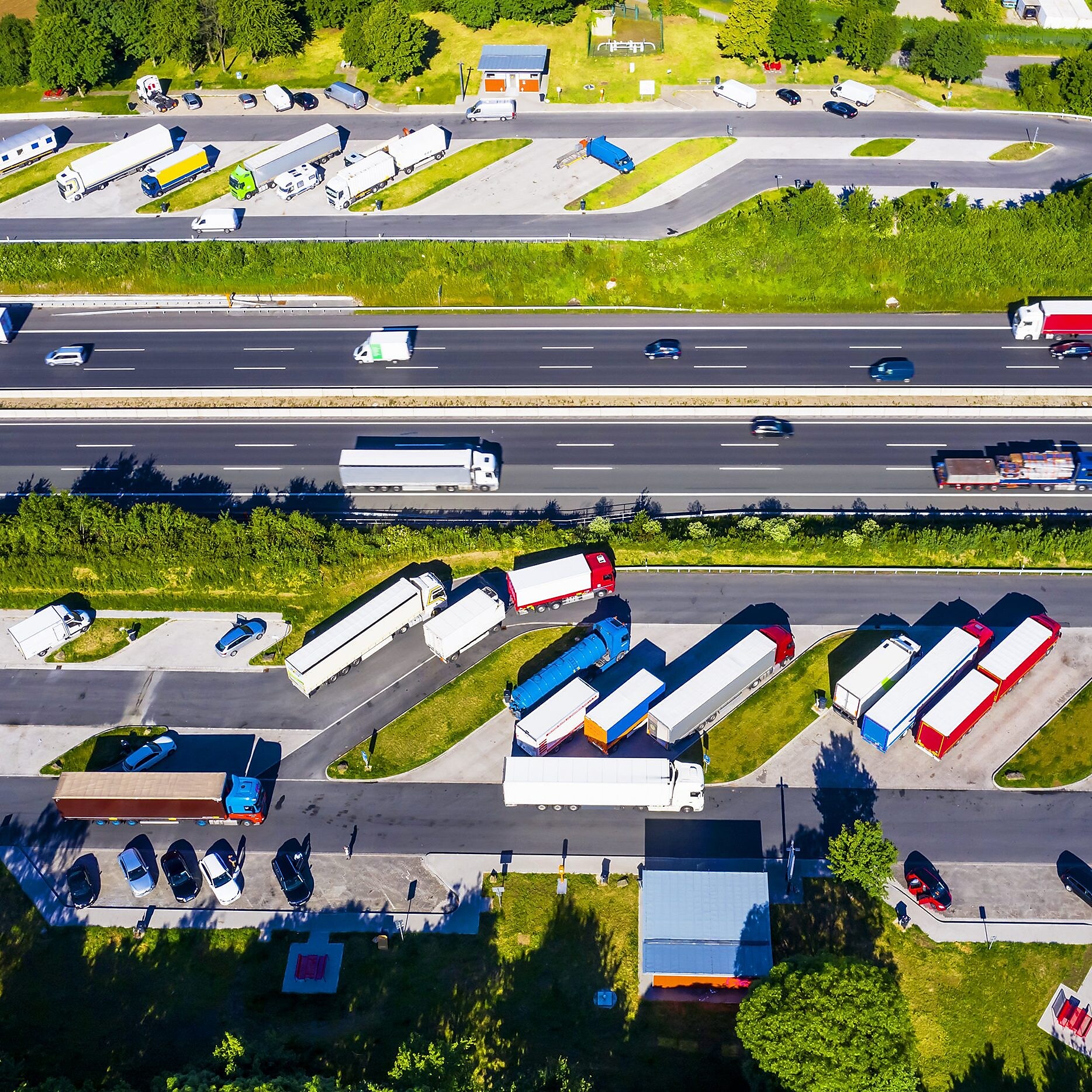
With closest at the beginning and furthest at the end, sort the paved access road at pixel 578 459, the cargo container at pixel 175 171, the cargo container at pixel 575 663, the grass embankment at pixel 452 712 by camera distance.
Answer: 1. the grass embankment at pixel 452 712
2. the cargo container at pixel 575 663
3. the paved access road at pixel 578 459
4. the cargo container at pixel 175 171

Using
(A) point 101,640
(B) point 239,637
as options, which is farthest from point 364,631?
(A) point 101,640

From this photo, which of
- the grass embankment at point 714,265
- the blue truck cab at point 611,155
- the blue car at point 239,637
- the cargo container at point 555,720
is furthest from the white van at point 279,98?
the cargo container at point 555,720

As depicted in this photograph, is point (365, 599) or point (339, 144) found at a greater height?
point (339, 144)

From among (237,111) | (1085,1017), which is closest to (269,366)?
(237,111)

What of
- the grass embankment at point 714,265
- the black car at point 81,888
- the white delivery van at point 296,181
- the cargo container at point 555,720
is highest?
the white delivery van at point 296,181

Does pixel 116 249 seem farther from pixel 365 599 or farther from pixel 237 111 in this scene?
pixel 365 599

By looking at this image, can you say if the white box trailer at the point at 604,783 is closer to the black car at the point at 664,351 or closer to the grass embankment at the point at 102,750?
the grass embankment at the point at 102,750
